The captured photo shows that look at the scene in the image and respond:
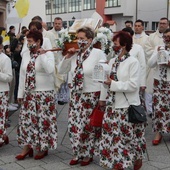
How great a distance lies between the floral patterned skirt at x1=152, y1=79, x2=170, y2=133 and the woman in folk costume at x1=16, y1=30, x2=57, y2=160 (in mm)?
1775

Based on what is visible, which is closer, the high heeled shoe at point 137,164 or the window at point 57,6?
the high heeled shoe at point 137,164

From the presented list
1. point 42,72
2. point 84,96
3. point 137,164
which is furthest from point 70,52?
point 137,164

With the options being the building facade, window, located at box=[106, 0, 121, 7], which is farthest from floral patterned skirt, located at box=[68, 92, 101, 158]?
window, located at box=[106, 0, 121, 7]

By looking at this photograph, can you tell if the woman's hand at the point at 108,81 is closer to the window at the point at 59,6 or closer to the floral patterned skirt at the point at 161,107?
the floral patterned skirt at the point at 161,107

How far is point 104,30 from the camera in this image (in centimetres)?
540

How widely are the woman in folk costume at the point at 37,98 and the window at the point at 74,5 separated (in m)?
48.4

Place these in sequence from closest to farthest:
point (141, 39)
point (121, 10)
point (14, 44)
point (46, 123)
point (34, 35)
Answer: point (34, 35)
point (46, 123)
point (141, 39)
point (14, 44)
point (121, 10)

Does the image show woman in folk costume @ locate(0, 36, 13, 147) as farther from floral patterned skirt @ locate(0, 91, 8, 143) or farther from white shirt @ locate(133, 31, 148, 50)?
white shirt @ locate(133, 31, 148, 50)

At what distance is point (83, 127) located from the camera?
4.90 m

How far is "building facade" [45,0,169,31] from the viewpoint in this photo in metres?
45.7

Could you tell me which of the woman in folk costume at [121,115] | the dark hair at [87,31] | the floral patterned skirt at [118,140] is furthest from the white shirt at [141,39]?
the floral patterned skirt at [118,140]

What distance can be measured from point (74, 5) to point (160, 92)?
160 ft

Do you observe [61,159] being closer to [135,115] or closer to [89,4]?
[135,115]

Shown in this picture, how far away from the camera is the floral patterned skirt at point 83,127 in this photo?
16.0 feet
